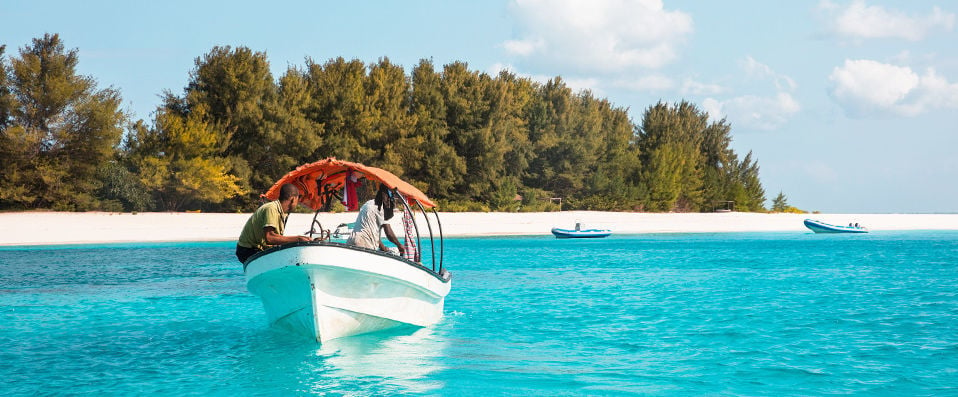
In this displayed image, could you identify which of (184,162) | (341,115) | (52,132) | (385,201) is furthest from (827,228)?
(385,201)

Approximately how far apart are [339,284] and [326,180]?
3251 millimetres

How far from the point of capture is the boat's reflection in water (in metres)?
10.1

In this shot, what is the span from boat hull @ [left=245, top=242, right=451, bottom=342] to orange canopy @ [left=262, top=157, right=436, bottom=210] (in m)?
1.33

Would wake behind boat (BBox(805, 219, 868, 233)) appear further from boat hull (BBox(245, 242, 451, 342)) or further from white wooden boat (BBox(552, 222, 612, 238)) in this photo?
boat hull (BBox(245, 242, 451, 342))

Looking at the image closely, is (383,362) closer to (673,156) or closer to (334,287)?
(334,287)

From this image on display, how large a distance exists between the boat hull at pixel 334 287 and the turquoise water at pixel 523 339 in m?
0.35

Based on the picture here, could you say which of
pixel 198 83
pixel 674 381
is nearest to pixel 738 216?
pixel 198 83

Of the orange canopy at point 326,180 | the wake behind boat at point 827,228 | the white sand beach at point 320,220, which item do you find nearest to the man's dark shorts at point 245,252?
the orange canopy at point 326,180

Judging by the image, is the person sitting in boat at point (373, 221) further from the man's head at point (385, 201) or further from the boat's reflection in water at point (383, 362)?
the boat's reflection in water at point (383, 362)

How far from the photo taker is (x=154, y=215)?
1793 inches

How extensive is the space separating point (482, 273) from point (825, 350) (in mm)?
A: 14927

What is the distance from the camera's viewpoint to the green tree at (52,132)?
4475 centimetres

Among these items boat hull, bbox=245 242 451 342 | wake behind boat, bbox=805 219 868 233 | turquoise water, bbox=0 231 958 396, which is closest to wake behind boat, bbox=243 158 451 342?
boat hull, bbox=245 242 451 342

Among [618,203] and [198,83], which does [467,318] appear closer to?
[198,83]
